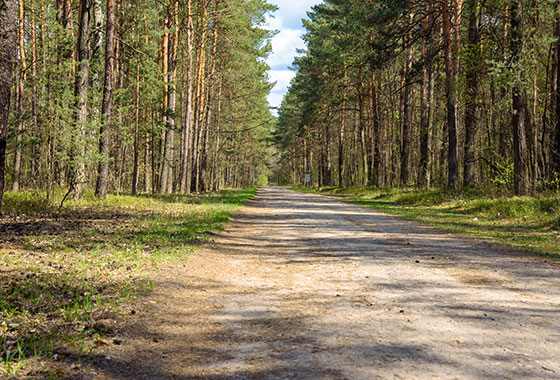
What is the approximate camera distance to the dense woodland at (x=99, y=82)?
1184 cm

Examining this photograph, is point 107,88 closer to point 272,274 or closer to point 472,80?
point 272,274

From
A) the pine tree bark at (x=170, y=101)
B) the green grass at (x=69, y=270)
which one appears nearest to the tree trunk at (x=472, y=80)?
the green grass at (x=69, y=270)

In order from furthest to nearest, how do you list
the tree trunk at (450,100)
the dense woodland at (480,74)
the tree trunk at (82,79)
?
the tree trunk at (450,100), the dense woodland at (480,74), the tree trunk at (82,79)

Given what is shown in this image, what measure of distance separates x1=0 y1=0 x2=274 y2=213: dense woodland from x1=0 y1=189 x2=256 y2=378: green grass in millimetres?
1830

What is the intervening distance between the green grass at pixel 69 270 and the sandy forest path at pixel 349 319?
1.44ft

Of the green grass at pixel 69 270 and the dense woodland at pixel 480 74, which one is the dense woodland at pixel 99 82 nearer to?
the green grass at pixel 69 270

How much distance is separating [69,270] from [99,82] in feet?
54.2

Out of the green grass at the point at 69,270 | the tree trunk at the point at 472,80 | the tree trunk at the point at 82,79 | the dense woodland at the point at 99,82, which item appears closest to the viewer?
the green grass at the point at 69,270

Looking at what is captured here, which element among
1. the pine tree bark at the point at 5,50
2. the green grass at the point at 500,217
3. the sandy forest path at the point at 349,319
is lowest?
the sandy forest path at the point at 349,319

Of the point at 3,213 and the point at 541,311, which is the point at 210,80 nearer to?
the point at 3,213

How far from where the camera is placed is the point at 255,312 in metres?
4.94

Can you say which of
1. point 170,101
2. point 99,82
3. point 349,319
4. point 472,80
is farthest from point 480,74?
point 349,319

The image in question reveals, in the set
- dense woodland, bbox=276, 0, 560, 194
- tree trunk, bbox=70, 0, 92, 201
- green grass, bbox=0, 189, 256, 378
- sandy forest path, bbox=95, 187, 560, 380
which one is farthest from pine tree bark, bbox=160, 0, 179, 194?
sandy forest path, bbox=95, 187, 560, 380

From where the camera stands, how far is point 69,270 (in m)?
6.15
